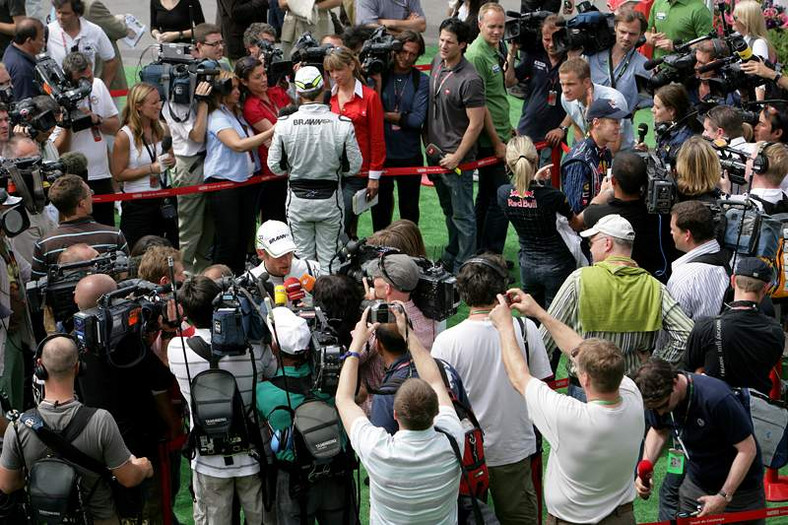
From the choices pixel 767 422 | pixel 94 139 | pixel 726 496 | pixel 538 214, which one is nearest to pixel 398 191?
pixel 538 214

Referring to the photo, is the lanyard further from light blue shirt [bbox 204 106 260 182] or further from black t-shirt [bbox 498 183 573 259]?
light blue shirt [bbox 204 106 260 182]

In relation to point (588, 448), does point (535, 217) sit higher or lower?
higher

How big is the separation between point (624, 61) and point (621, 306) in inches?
178

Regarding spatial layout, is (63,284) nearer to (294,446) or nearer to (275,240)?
(275,240)

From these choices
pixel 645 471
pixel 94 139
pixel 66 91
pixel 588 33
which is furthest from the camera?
pixel 588 33

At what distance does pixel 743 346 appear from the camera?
5.92 metres

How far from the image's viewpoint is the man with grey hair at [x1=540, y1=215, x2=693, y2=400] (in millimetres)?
6113

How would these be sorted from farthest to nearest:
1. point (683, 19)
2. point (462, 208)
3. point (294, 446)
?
point (683, 19) → point (462, 208) → point (294, 446)

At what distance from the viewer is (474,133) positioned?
30.4 feet

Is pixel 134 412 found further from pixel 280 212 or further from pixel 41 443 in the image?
→ pixel 280 212

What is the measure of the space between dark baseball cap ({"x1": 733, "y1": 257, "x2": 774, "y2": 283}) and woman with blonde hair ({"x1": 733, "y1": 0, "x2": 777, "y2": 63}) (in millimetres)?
5056

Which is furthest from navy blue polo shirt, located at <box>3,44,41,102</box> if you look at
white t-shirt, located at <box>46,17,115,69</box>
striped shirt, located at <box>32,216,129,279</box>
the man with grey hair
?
the man with grey hair

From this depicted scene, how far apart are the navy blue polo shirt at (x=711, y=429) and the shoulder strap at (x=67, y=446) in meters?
2.73

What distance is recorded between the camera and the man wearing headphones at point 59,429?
16.7 ft
